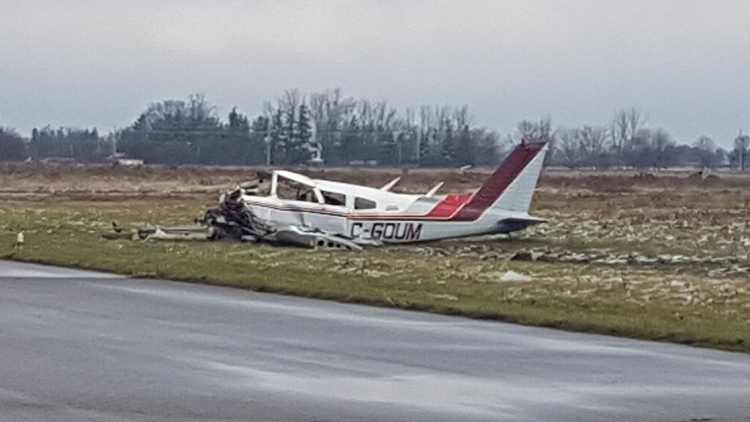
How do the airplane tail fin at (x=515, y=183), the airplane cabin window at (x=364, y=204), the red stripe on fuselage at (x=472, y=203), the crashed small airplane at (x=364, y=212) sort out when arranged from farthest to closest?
the airplane tail fin at (x=515, y=183) < the airplane cabin window at (x=364, y=204) < the red stripe on fuselage at (x=472, y=203) < the crashed small airplane at (x=364, y=212)

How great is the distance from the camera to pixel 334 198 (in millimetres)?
33344

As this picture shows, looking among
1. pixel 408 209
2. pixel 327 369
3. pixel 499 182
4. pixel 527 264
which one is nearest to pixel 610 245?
pixel 499 182

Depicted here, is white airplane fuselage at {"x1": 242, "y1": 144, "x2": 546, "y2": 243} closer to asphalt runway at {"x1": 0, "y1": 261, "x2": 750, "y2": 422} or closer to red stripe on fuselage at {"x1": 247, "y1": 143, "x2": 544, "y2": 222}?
red stripe on fuselage at {"x1": 247, "y1": 143, "x2": 544, "y2": 222}

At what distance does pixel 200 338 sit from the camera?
14.7 m

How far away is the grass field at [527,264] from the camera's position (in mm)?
17641

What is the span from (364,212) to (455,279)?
1092 cm

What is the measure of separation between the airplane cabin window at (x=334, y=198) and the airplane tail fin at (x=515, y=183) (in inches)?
128

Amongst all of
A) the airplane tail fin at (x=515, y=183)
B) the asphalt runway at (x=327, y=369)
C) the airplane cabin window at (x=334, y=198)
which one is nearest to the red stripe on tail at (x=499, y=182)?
the airplane tail fin at (x=515, y=183)

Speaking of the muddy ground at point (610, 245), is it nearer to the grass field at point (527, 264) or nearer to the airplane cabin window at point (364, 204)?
the grass field at point (527, 264)

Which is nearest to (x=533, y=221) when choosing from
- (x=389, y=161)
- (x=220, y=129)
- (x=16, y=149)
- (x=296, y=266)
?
(x=296, y=266)

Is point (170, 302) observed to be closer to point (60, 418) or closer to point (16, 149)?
point (60, 418)

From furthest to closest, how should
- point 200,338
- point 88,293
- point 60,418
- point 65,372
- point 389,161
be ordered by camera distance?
point 389,161, point 88,293, point 200,338, point 65,372, point 60,418

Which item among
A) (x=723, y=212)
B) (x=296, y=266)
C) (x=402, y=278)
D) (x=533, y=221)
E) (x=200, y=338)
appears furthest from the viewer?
(x=723, y=212)

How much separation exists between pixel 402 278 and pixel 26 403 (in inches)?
502
